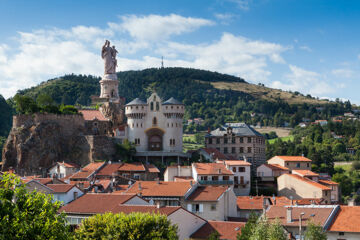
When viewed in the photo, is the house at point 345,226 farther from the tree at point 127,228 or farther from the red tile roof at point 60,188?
the red tile roof at point 60,188

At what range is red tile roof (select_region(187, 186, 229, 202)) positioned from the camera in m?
62.5

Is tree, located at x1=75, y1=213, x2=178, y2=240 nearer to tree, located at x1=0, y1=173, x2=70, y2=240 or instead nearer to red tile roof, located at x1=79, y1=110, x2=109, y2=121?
tree, located at x1=0, y1=173, x2=70, y2=240

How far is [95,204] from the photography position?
56.5m

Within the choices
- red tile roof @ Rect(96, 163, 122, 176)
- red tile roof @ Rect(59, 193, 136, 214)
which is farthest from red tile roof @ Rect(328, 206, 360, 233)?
red tile roof @ Rect(96, 163, 122, 176)

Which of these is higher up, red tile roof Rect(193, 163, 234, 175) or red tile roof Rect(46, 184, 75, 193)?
red tile roof Rect(193, 163, 234, 175)

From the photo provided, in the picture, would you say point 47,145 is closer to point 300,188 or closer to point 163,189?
point 163,189

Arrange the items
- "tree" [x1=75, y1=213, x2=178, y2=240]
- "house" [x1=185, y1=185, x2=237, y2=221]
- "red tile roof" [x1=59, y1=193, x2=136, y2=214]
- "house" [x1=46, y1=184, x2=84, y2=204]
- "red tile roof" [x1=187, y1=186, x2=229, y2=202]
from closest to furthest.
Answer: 1. "tree" [x1=75, y1=213, x2=178, y2=240]
2. "red tile roof" [x1=59, y1=193, x2=136, y2=214]
3. "house" [x1=46, y1=184, x2=84, y2=204]
4. "house" [x1=185, y1=185, x2=237, y2=221]
5. "red tile roof" [x1=187, y1=186, x2=229, y2=202]

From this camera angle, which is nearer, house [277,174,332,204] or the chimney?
the chimney

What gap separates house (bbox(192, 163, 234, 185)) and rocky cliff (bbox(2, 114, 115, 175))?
22.8m

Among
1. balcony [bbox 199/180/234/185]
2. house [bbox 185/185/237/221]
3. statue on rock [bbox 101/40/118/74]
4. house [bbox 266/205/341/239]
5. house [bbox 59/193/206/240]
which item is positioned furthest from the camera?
statue on rock [bbox 101/40/118/74]

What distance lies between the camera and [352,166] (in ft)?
454

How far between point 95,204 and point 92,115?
53855 millimetres

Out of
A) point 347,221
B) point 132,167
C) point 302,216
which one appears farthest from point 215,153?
point 347,221

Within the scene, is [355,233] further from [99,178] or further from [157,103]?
[157,103]
